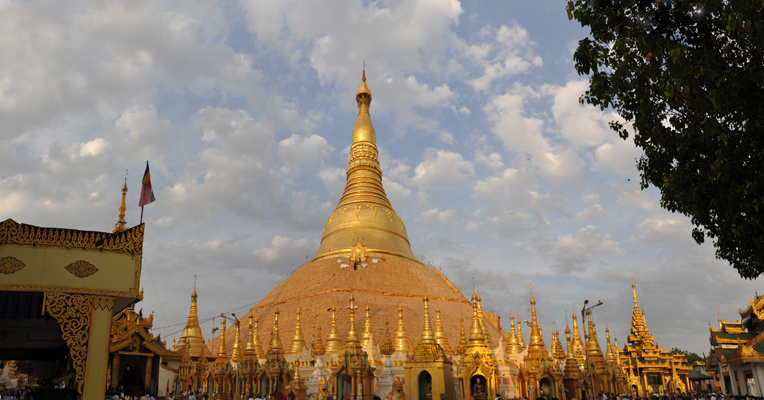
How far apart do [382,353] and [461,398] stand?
605 cm

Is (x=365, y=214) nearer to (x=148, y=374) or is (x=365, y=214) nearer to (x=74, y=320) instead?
(x=148, y=374)

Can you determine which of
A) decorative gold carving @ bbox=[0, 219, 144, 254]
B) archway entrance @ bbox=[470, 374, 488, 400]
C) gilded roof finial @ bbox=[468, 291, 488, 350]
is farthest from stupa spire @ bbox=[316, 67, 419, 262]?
decorative gold carving @ bbox=[0, 219, 144, 254]

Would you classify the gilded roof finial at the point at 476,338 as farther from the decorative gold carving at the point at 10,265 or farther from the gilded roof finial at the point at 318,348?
the decorative gold carving at the point at 10,265

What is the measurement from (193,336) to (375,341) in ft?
45.4

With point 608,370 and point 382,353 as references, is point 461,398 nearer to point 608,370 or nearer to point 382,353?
point 382,353

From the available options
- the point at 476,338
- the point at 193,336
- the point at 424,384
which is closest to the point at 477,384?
the point at 424,384

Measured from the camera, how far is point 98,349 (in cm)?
1465

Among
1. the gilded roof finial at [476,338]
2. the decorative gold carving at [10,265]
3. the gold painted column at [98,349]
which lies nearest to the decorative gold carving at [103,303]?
the gold painted column at [98,349]

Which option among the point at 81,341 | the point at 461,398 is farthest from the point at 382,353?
the point at 81,341

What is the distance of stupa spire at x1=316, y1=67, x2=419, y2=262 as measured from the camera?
47.5 metres

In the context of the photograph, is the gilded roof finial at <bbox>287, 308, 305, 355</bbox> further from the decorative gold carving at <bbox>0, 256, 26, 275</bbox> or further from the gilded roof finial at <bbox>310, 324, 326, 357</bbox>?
the decorative gold carving at <bbox>0, 256, 26, 275</bbox>

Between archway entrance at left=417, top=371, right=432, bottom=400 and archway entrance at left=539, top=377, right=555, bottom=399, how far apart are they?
21.1 feet

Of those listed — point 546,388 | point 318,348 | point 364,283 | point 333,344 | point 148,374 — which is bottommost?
point 546,388

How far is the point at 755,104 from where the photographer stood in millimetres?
9789
